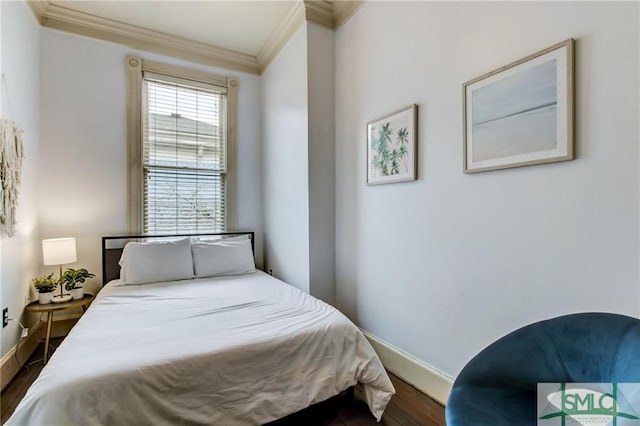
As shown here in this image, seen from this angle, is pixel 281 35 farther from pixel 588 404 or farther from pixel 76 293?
pixel 588 404

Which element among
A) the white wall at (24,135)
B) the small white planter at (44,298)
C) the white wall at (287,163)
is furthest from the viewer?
the white wall at (287,163)

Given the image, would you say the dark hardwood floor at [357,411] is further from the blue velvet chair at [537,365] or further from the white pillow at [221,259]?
the white pillow at [221,259]

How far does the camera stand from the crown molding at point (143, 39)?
9.52 ft

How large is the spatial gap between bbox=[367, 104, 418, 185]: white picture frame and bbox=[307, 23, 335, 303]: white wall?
0.50 metres

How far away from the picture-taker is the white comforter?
122 cm

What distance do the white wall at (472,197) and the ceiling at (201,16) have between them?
0.81 m

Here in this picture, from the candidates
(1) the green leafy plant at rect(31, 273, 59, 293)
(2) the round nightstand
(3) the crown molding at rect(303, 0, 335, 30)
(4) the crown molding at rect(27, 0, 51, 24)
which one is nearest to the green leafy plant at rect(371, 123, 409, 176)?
(3) the crown molding at rect(303, 0, 335, 30)

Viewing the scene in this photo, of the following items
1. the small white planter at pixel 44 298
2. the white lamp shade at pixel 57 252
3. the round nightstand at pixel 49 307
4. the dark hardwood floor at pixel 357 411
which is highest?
the white lamp shade at pixel 57 252

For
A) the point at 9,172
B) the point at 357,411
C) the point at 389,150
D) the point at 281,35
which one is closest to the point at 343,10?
the point at 281,35

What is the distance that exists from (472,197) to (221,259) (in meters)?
2.37

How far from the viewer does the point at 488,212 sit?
1.67m

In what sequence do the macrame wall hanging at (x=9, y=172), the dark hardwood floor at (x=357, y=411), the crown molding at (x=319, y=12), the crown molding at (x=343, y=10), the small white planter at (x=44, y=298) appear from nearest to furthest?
the dark hardwood floor at (x=357, y=411) < the macrame wall hanging at (x=9, y=172) < the small white planter at (x=44, y=298) < the crown molding at (x=343, y=10) < the crown molding at (x=319, y=12)

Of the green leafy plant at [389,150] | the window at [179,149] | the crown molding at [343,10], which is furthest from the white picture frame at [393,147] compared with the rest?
the window at [179,149]

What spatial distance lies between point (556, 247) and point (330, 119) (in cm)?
206
